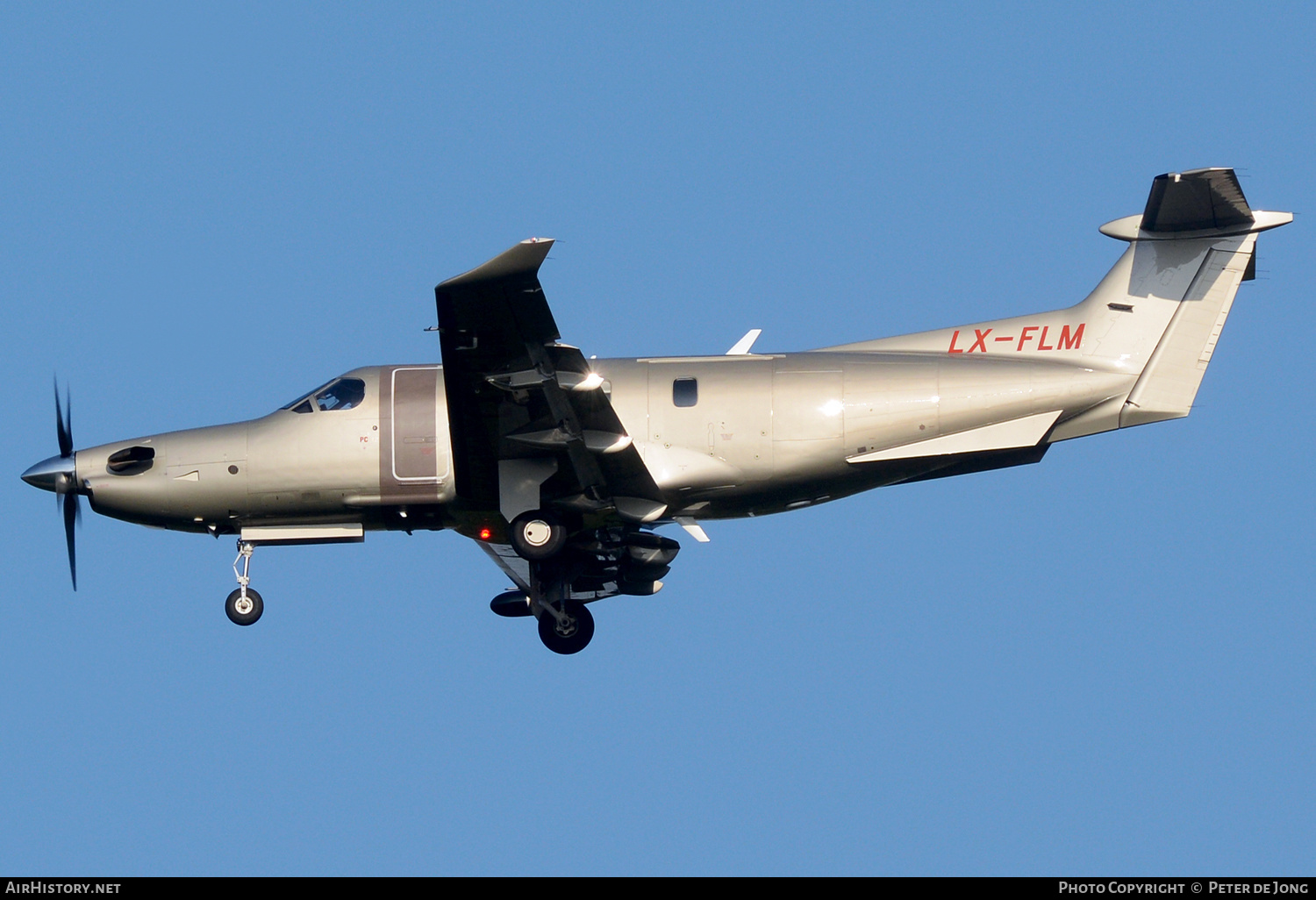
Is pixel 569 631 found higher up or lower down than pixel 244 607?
lower down

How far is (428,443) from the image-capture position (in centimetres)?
2197

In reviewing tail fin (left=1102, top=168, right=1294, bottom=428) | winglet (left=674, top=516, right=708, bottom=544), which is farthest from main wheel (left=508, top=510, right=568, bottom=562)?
tail fin (left=1102, top=168, right=1294, bottom=428)

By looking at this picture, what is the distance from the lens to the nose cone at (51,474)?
22875mm

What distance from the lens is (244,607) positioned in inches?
898

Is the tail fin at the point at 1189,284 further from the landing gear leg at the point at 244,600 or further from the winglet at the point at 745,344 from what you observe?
the landing gear leg at the point at 244,600

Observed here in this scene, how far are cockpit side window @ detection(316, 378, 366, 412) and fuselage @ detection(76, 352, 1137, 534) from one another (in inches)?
1.0

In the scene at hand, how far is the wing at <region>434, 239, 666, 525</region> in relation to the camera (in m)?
18.6

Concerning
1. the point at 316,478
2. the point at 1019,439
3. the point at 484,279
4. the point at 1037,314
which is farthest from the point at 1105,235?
the point at 316,478

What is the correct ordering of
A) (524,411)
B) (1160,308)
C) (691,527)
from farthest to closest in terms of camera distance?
1. (691,527)
2. (1160,308)
3. (524,411)

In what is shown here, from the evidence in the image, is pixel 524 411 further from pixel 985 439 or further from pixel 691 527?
pixel 985 439

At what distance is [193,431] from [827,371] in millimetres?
9468

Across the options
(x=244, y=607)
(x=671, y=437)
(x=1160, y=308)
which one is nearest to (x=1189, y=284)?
(x=1160, y=308)

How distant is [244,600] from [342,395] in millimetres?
3436
